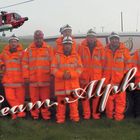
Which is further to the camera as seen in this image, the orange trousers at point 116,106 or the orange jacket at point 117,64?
the orange trousers at point 116,106

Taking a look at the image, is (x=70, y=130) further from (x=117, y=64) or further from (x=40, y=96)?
(x=117, y=64)

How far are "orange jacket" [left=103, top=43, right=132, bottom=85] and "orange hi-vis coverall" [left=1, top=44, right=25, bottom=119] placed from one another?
6.06 feet

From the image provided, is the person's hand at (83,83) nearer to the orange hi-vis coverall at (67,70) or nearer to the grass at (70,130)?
the orange hi-vis coverall at (67,70)

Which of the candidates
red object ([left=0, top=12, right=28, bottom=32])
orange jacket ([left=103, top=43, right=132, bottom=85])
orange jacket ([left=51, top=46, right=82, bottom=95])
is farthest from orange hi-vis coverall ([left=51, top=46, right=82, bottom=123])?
red object ([left=0, top=12, right=28, bottom=32])

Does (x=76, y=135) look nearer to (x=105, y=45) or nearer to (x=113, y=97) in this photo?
(x=113, y=97)

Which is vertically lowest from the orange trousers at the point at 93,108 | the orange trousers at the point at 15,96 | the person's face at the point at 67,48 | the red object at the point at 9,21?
the orange trousers at the point at 93,108

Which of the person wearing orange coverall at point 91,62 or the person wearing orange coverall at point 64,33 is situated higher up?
the person wearing orange coverall at point 64,33

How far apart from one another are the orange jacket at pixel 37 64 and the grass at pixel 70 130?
0.88 metres

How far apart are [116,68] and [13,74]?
218 centimetres

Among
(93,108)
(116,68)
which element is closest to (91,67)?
(116,68)

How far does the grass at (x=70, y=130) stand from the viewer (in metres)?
8.03

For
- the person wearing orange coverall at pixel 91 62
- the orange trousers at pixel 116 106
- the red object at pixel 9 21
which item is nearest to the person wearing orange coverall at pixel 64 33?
the person wearing orange coverall at pixel 91 62

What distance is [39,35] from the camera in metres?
9.23

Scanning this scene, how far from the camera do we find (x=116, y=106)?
937 cm
